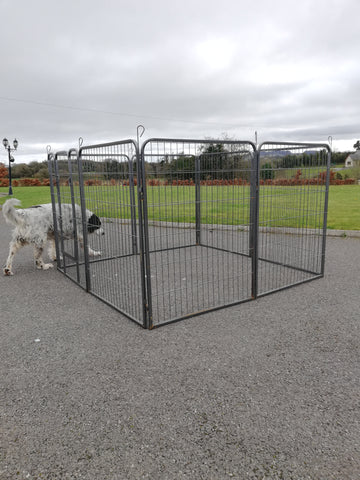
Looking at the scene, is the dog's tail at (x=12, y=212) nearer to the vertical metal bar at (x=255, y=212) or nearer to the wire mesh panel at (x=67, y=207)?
the wire mesh panel at (x=67, y=207)

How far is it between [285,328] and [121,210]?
2.44 meters

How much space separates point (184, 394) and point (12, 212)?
427 centimetres

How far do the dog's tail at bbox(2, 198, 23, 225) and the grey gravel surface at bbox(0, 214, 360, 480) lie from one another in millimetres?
1786

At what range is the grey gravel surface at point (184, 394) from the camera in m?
1.99

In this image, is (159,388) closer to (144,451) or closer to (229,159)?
(144,451)

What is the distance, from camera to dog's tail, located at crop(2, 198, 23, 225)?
5391 mm

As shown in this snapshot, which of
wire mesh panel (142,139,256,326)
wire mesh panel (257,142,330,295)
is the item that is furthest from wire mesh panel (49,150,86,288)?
wire mesh panel (257,142,330,295)

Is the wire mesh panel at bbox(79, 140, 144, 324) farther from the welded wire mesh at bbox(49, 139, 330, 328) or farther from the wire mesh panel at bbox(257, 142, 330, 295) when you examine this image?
the wire mesh panel at bbox(257, 142, 330, 295)

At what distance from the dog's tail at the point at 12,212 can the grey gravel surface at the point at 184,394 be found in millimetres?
1786

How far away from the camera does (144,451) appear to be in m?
2.06

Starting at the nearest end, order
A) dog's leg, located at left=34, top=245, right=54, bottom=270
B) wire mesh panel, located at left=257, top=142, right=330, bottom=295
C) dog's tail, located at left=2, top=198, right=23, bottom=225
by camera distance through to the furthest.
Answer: wire mesh panel, located at left=257, top=142, right=330, bottom=295 → dog's tail, located at left=2, top=198, right=23, bottom=225 → dog's leg, located at left=34, top=245, right=54, bottom=270

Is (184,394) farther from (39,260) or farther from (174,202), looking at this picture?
(39,260)

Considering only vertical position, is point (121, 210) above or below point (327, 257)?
above

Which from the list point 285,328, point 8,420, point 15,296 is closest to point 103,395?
point 8,420
